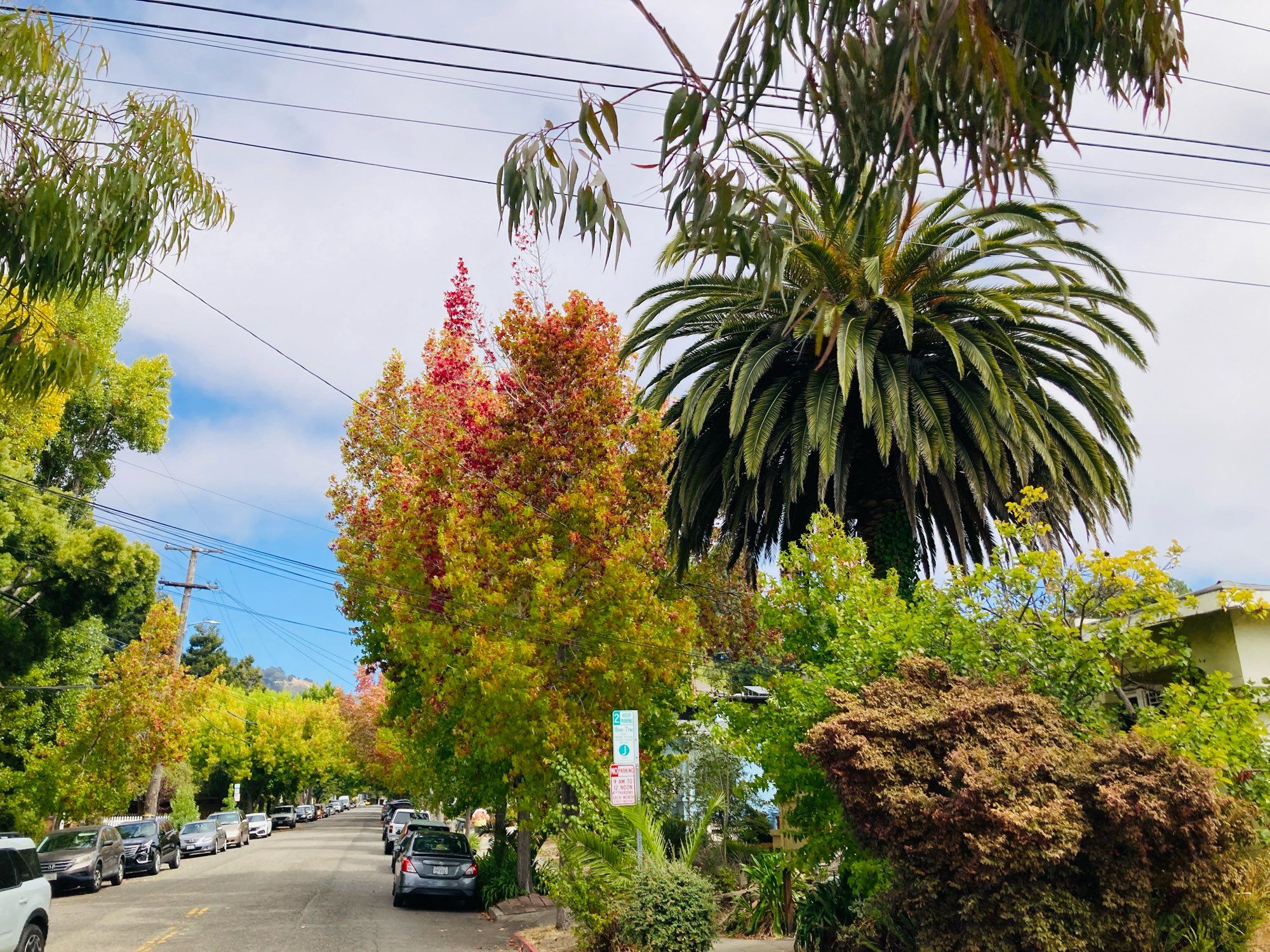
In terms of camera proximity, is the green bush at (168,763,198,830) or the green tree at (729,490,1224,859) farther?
the green bush at (168,763,198,830)

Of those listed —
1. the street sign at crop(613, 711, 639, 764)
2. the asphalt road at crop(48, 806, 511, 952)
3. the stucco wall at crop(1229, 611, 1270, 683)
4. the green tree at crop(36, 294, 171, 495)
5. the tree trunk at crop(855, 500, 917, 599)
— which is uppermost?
the green tree at crop(36, 294, 171, 495)

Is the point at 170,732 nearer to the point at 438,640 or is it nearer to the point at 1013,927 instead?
the point at 438,640

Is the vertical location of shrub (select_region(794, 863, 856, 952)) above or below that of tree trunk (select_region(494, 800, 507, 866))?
below

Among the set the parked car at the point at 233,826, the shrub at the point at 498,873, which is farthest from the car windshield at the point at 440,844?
the parked car at the point at 233,826

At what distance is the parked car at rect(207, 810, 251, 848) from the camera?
4975 cm

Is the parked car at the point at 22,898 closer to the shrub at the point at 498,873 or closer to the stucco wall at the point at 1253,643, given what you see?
the shrub at the point at 498,873

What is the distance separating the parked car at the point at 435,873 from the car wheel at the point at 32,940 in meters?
9.15

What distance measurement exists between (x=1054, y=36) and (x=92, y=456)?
119 ft

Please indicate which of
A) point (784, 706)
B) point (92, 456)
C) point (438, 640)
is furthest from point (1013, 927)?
point (92, 456)

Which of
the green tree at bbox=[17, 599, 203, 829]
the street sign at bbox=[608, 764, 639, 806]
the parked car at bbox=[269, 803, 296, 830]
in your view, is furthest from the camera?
the parked car at bbox=[269, 803, 296, 830]

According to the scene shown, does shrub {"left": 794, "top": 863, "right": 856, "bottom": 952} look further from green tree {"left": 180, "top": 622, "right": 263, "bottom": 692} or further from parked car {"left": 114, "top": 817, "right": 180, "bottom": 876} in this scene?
green tree {"left": 180, "top": 622, "right": 263, "bottom": 692}

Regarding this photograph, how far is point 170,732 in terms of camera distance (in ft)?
108

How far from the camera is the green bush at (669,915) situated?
11523 millimetres

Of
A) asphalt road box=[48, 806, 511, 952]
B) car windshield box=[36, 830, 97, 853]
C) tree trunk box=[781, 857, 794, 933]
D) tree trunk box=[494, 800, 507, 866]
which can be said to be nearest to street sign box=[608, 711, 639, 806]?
tree trunk box=[781, 857, 794, 933]
